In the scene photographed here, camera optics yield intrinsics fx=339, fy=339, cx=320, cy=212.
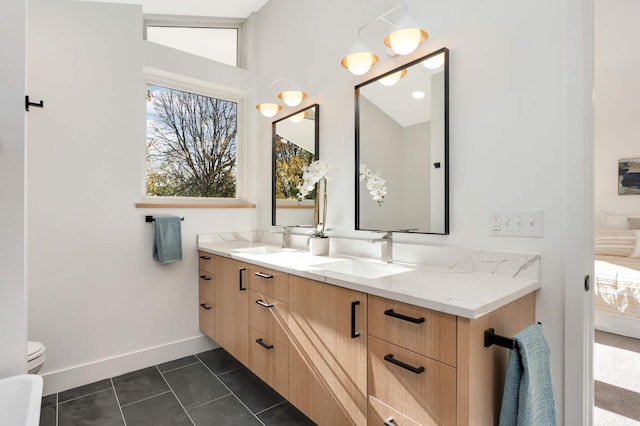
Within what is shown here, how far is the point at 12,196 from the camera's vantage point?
41.3 inches

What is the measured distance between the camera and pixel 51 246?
2139 millimetres

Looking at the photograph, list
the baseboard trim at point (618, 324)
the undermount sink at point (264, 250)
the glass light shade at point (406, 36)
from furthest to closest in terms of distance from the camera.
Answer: the baseboard trim at point (618, 324)
the undermount sink at point (264, 250)
the glass light shade at point (406, 36)

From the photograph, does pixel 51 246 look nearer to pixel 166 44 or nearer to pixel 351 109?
pixel 166 44

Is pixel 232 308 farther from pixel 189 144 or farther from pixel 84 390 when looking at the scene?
pixel 189 144

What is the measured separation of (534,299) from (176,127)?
2.66 meters

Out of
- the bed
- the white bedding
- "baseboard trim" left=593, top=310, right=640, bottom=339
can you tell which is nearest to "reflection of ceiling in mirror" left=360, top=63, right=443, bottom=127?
the bed

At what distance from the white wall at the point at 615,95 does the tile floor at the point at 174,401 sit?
3.78m

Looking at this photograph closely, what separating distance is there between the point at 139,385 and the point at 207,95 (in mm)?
2262

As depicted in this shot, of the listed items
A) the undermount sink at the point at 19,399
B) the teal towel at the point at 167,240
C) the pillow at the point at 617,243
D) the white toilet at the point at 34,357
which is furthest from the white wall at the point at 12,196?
the pillow at the point at 617,243

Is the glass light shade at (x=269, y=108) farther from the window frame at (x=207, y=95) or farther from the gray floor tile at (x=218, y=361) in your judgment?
the gray floor tile at (x=218, y=361)

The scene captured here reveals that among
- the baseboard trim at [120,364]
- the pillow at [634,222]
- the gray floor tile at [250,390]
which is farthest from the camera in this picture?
the pillow at [634,222]

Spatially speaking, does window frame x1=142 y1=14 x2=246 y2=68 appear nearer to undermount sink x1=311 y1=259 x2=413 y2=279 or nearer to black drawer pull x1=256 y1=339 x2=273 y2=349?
undermount sink x1=311 y1=259 x2=413 y2=279

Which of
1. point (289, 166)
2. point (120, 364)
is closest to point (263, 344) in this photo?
point (120, 364)

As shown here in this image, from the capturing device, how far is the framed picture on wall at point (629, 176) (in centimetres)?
417
